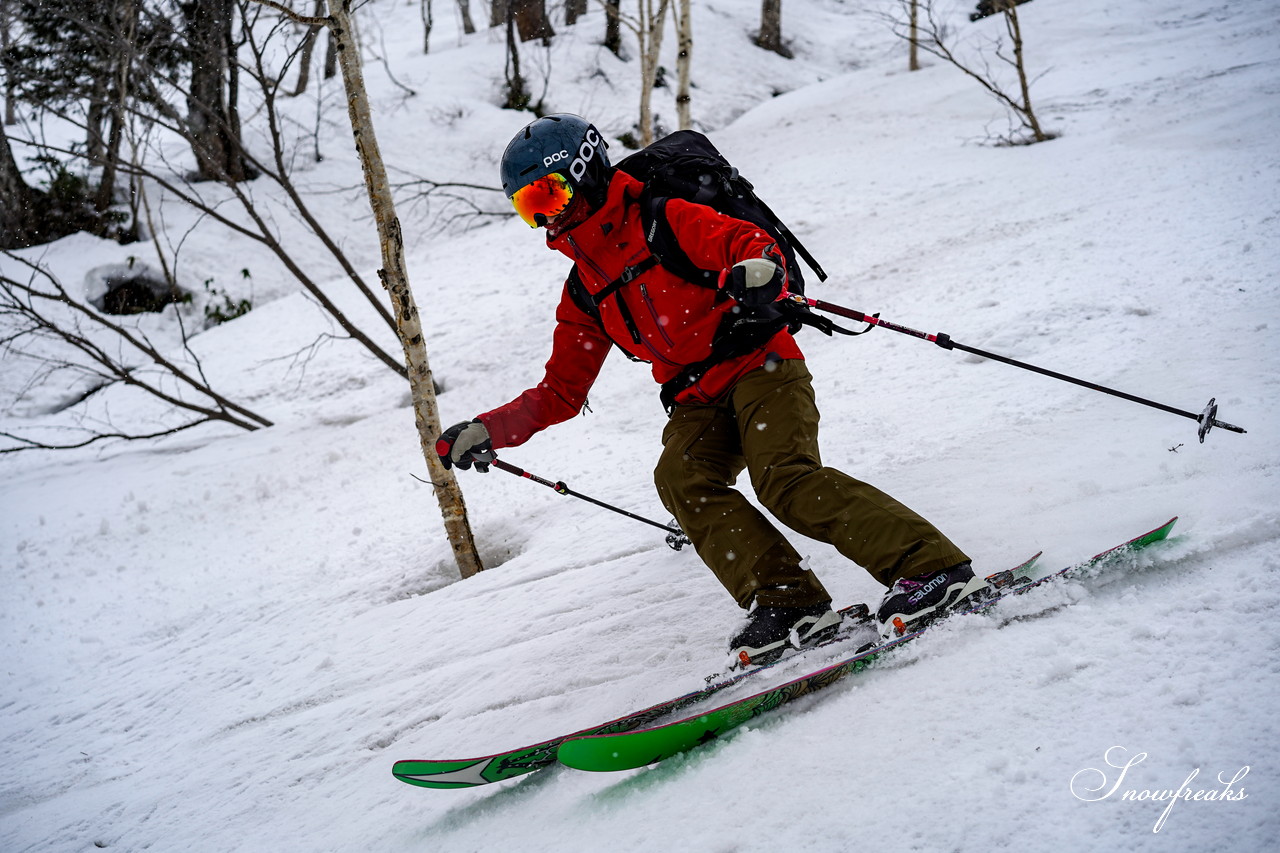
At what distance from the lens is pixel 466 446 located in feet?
10.7

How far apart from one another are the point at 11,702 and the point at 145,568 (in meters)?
1.64

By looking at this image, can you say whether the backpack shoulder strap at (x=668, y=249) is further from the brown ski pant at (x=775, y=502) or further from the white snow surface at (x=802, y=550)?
the white snow surface at (x=802, y=550)

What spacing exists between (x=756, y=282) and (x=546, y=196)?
0.98 meters

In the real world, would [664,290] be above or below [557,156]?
below

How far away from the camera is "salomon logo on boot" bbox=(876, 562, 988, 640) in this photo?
8.02ft

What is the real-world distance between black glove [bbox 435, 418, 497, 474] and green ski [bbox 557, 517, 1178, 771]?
4.36 ft

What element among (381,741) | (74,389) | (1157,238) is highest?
(74,389)

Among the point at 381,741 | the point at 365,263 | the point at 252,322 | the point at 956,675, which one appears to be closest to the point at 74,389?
the point at 252,322

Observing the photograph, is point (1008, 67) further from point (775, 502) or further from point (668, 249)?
point (775, 502)

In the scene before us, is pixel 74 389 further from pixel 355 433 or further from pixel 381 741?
pixel 381 741

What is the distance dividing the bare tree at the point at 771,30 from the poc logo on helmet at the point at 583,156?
69.1 ft

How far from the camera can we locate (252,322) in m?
12.1

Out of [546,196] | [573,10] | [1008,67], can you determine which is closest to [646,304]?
[546,196]

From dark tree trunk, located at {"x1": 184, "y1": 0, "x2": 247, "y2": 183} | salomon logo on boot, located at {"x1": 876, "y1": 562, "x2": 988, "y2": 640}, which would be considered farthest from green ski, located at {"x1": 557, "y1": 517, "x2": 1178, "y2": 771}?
dark tree trunk, located at {"x1": 184, "y1": 0, "x2": 247, "y2": 183}
